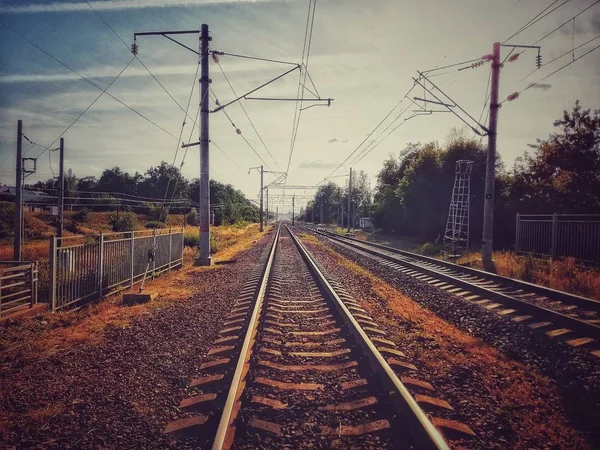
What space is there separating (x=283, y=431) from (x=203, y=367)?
5.69 feet

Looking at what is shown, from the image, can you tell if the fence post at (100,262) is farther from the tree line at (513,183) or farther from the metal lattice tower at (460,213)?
the tree line at (513,183)

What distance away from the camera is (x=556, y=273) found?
12.4 metres

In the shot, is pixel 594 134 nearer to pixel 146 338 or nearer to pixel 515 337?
pixel 515 337

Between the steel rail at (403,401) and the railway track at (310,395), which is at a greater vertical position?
the steel rail at (403,401)

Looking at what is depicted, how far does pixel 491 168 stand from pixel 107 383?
633 inches

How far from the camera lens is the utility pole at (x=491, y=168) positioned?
50.6ft

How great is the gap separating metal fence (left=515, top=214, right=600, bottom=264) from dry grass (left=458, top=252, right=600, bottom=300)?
0.65 metres

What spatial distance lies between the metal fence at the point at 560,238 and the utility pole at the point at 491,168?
2.15 metres

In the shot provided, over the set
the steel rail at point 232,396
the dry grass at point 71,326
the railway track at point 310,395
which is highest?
the steel rail at point 232,396

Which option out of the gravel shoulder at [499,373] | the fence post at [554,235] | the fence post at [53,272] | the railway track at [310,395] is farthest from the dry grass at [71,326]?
the fence post at [554,235]

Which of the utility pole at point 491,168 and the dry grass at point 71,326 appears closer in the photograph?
the dry grass at point 71,326

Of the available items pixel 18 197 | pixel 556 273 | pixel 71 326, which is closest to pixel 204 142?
pixel 18 197

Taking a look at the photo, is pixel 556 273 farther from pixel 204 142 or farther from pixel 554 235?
pixel 204 142

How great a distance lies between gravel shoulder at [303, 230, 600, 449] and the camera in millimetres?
3434
